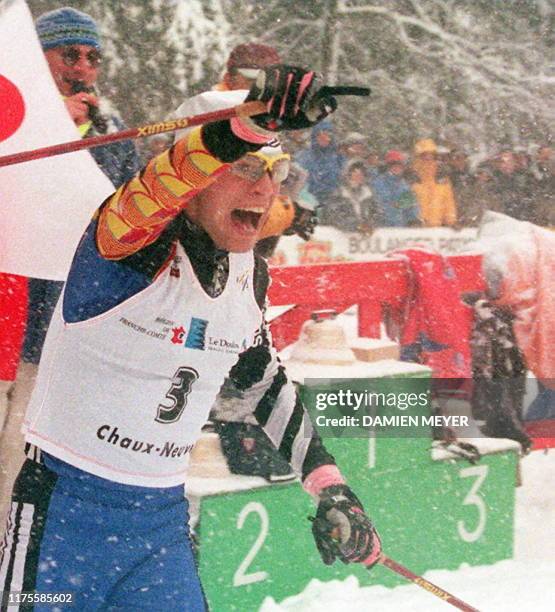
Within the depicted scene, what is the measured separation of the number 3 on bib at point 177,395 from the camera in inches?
80.0

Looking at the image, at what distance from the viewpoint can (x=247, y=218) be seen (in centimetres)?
205

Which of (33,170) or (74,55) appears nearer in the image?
(33,170)

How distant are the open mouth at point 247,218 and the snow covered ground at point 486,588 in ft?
4.99

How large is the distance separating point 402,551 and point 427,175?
6.13 ft

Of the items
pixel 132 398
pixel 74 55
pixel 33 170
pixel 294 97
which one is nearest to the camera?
pixel 294 97

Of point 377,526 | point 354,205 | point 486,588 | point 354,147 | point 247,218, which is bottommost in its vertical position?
point 486,588

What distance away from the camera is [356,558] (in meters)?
2.24

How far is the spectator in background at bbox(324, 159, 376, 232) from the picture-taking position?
4.39 metres

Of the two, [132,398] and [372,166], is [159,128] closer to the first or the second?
[132,398]

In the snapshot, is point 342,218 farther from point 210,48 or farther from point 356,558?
point 356,558

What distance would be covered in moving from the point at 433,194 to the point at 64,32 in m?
2.23

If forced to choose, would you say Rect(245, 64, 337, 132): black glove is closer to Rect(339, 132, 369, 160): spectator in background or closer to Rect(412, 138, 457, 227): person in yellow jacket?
Rect(339, 132, 369, 160): spectator in background

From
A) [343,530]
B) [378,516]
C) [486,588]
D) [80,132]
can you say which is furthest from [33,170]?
[486,588]

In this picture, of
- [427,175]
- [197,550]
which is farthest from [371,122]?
[197,550]
